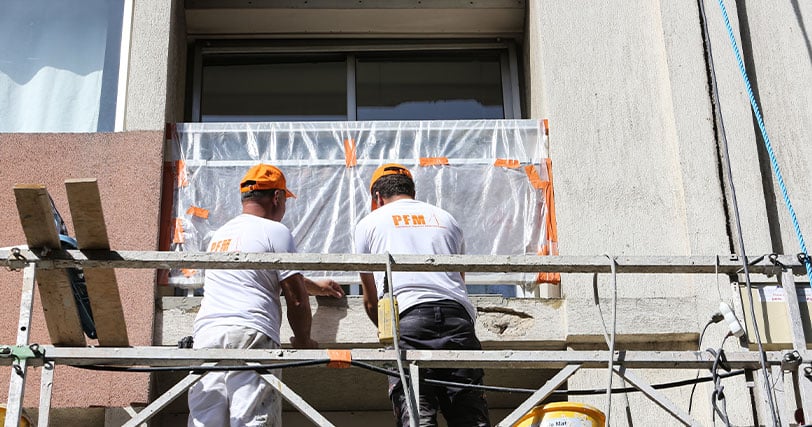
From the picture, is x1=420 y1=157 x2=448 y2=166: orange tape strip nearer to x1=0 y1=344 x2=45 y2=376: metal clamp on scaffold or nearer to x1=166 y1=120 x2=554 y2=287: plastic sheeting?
x1=166 y1=120 x2=554 y2=287: plastic sheeting

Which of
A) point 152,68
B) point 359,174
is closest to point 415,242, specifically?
point 359,174

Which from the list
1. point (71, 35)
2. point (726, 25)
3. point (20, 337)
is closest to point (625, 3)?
point (726, 25)

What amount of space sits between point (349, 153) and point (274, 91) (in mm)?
1773

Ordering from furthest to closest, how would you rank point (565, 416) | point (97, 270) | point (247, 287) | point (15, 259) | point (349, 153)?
point (349, 153), point (247, 287), point (565, 416), point (97, 270), point (15, 259)

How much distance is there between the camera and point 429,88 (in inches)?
388

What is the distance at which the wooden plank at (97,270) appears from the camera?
5.02 meters

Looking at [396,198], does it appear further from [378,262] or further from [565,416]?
[565,416]

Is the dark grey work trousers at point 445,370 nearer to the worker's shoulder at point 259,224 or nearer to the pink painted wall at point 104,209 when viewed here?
the worker's shoulder at point 259,224

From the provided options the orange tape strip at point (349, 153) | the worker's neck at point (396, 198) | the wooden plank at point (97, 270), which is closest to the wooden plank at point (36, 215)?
the wooden plank at point (97, 270)

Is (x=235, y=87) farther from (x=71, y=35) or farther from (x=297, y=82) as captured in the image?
(x=71, y=35)

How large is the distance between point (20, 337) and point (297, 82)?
16.7ft

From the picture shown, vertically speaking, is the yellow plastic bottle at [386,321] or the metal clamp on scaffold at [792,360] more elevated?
the yellow plastic bottle at [386,321]

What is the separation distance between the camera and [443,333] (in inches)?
231

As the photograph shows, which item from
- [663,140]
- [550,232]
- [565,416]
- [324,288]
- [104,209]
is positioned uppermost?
[663,140]
